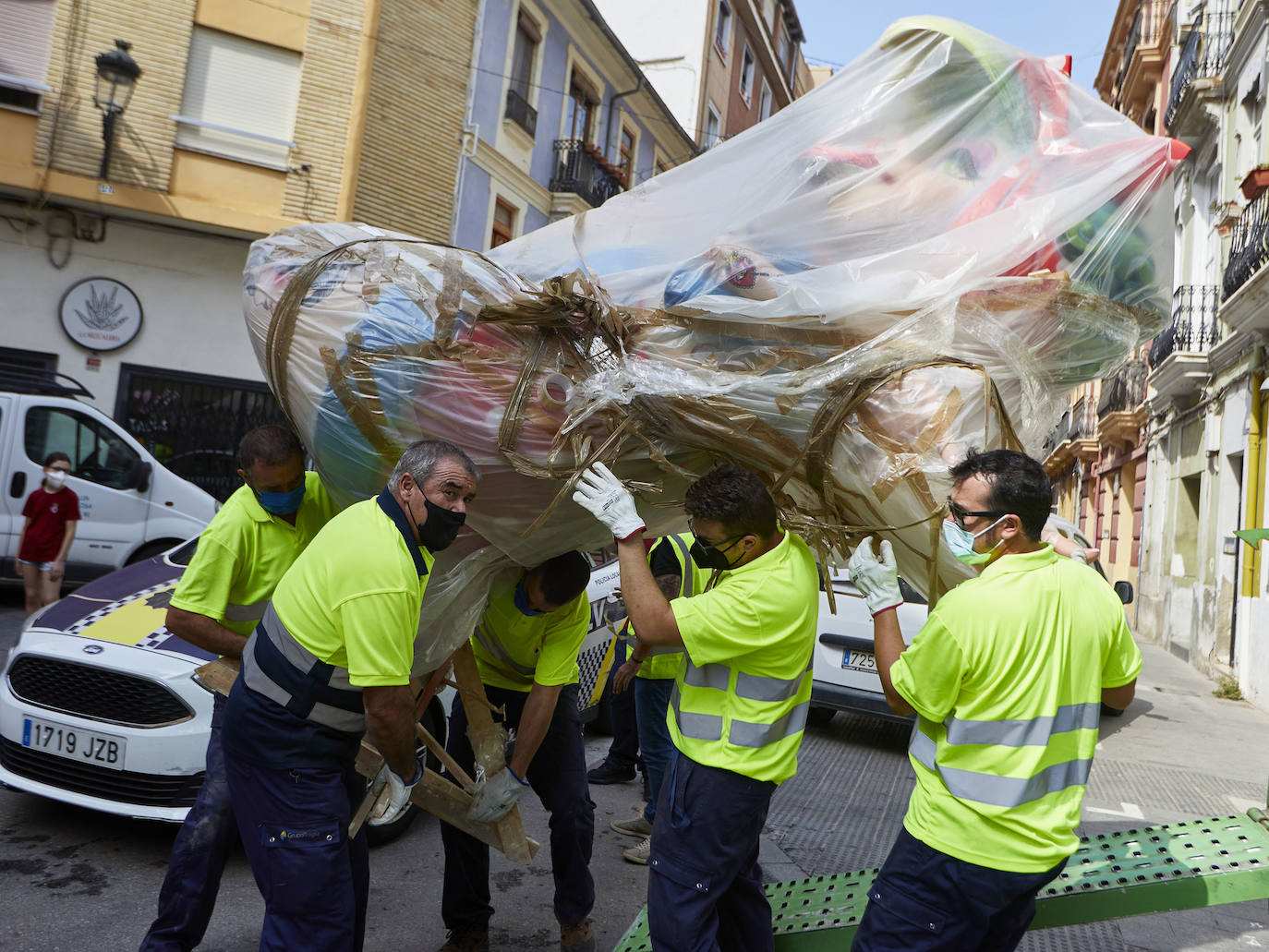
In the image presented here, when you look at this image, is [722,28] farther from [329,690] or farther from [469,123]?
[329,690]

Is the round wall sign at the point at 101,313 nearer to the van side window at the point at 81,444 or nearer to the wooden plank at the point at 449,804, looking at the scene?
the van side window at the point at 81,444

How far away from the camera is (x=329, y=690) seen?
2486 millimetres

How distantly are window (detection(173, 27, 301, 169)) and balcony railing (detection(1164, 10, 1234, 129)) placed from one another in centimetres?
1256

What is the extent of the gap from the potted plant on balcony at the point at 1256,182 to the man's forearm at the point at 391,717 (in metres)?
11.5

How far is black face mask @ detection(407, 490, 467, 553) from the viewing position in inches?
97.6

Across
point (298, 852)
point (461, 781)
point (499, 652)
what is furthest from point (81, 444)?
point (298, 852)

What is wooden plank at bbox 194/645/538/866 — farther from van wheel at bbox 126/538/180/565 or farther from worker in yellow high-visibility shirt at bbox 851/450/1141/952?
van wheel at bbox 126/538/180/565

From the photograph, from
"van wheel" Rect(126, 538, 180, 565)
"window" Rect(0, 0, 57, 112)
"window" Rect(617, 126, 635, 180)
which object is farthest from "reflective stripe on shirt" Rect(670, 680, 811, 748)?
"window" Rect(617, 126, 635, 180)

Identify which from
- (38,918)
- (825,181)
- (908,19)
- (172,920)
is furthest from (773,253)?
(38,918)

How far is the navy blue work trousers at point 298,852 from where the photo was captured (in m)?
2.45

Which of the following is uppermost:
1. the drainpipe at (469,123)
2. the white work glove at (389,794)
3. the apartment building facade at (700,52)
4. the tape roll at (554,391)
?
the apartment building facade at (700,52)

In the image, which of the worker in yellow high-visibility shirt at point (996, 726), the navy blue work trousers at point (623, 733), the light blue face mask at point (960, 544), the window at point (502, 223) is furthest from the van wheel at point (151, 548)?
the window at point (502, 223)

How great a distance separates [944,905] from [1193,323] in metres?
14.4

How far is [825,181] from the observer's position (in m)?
2.93
